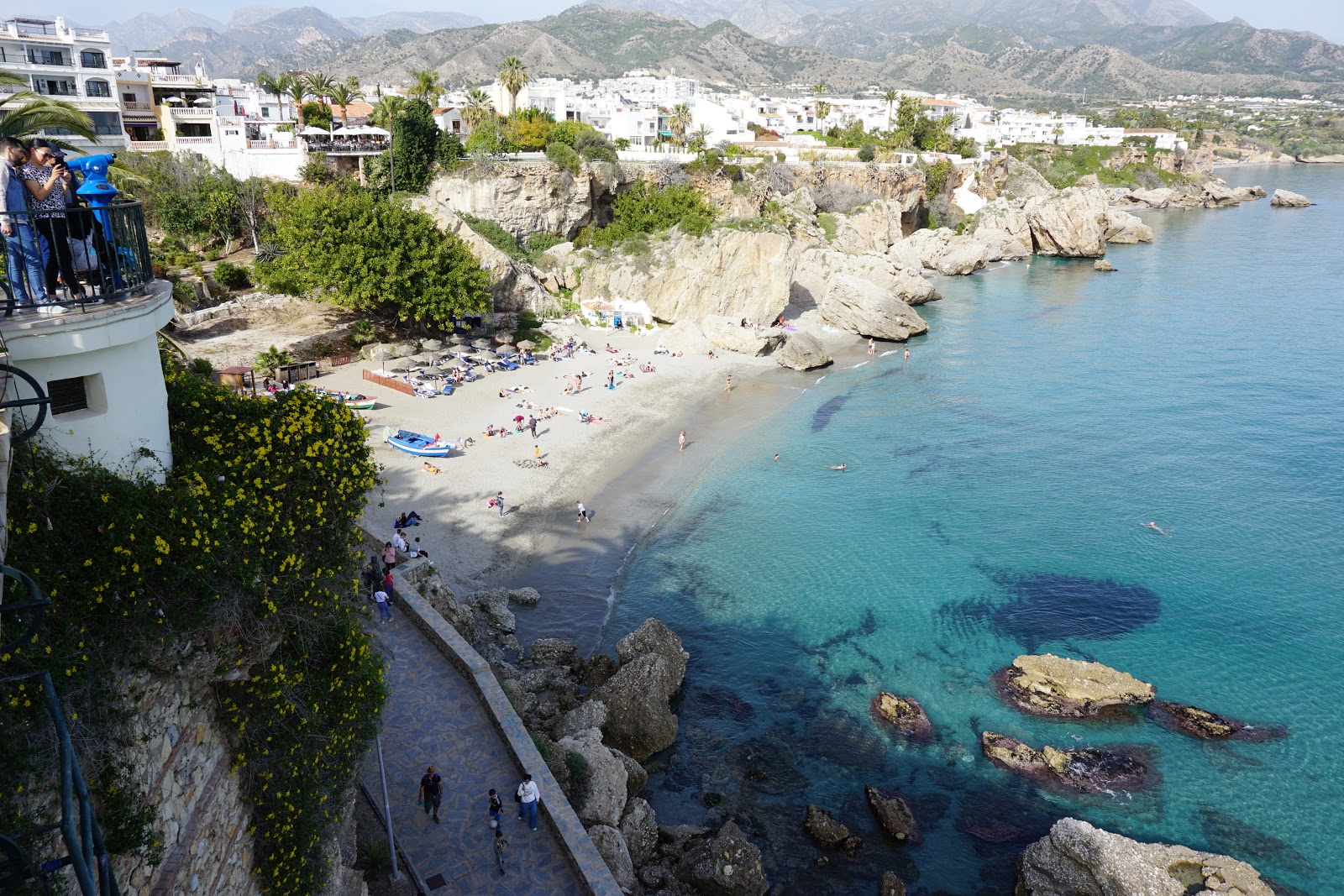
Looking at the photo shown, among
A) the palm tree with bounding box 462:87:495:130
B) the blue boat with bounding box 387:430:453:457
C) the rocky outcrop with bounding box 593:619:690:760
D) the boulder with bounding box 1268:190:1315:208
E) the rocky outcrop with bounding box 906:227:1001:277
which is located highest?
the palm tree with bounding box 462:87:495:130

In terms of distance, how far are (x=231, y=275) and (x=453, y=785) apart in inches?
1586

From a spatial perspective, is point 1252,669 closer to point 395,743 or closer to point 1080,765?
point 1080,765

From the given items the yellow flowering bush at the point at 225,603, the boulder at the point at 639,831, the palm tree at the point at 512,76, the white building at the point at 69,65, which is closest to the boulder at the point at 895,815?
the boulder at the point at 639,831

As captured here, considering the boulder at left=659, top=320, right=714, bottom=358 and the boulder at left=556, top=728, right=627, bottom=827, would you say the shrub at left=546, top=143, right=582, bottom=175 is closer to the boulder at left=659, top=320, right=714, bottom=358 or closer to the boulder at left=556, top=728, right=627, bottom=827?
the boulder at left=659, top=320, right=714, bottom=358

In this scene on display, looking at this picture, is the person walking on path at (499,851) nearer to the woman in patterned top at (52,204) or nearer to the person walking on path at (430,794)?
the person walking on path at (430,794)

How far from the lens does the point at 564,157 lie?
6069 cm

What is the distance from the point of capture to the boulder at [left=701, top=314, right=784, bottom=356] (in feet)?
162

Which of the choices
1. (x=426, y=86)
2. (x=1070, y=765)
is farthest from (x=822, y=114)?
(x=1070, y=765)

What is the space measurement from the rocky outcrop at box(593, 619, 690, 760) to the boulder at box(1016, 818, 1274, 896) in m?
7.94

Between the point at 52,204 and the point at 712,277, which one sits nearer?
the point at 52,204

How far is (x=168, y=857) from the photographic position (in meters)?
7.17

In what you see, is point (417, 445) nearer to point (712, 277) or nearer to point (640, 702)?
point (640, 702)

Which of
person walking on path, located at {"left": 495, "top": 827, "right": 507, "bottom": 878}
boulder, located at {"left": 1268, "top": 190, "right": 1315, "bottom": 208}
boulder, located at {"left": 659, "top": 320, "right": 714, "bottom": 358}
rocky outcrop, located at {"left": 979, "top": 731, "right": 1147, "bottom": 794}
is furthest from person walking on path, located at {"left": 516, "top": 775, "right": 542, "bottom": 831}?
boulder, located at {"left": 1268, "top": 190, "right": 1315, "bottom": 208}

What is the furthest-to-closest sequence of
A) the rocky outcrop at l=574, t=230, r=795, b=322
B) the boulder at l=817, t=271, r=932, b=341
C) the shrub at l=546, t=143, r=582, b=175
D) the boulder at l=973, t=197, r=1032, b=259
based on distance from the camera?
the boulder at l=973, t=197, r=1032, b=259 → the shrub at l=546, t=143, r=582, b=175 → the boulder at l=817, t=271, r=932, b=341 → the rocky outcrop at l=574, t=230, r=795, b=322
